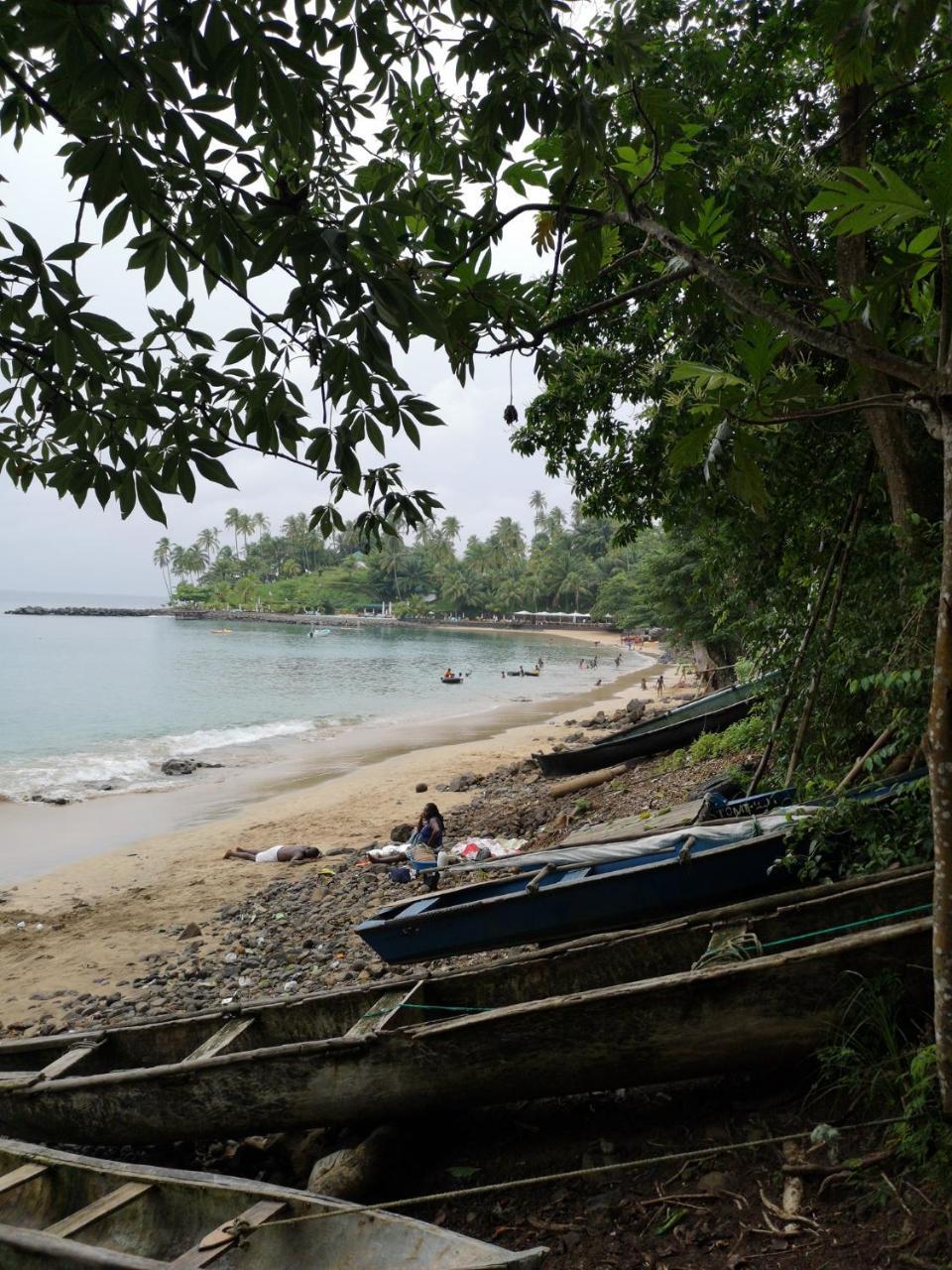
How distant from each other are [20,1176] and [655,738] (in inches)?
484

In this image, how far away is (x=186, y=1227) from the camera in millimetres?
3494

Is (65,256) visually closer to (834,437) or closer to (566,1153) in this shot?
(566,1153)

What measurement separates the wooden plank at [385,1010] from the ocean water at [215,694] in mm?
15621

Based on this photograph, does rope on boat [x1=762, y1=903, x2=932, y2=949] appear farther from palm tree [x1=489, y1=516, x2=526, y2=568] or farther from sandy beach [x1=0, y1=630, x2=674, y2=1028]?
palm tree [x1=489, y1=516, x2=526, y2=568]

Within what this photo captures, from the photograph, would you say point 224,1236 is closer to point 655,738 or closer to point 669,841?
point 669,841

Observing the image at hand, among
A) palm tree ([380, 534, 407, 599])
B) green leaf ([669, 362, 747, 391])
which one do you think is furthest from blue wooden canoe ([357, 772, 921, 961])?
palm tree ([380, 534, 407, 599])

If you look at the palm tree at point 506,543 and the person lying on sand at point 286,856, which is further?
the palm tree at point 506,543

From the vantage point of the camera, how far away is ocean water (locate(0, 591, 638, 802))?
2269 centimetres

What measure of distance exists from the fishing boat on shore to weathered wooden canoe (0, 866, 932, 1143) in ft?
34.1

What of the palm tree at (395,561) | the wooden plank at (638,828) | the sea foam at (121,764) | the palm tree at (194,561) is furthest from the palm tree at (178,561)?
the wooden plank at (638,828)

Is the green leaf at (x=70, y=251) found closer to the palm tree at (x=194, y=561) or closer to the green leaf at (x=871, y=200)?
the green leaf at (x=871, y=200)

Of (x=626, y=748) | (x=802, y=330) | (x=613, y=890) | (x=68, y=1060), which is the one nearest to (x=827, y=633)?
(x=613, y=890)

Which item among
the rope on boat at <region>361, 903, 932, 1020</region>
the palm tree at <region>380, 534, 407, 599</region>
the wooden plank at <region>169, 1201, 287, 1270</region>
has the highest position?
the palm tree at <region>380, 534, 407, 599</region>

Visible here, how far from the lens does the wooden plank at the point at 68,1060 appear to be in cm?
452
